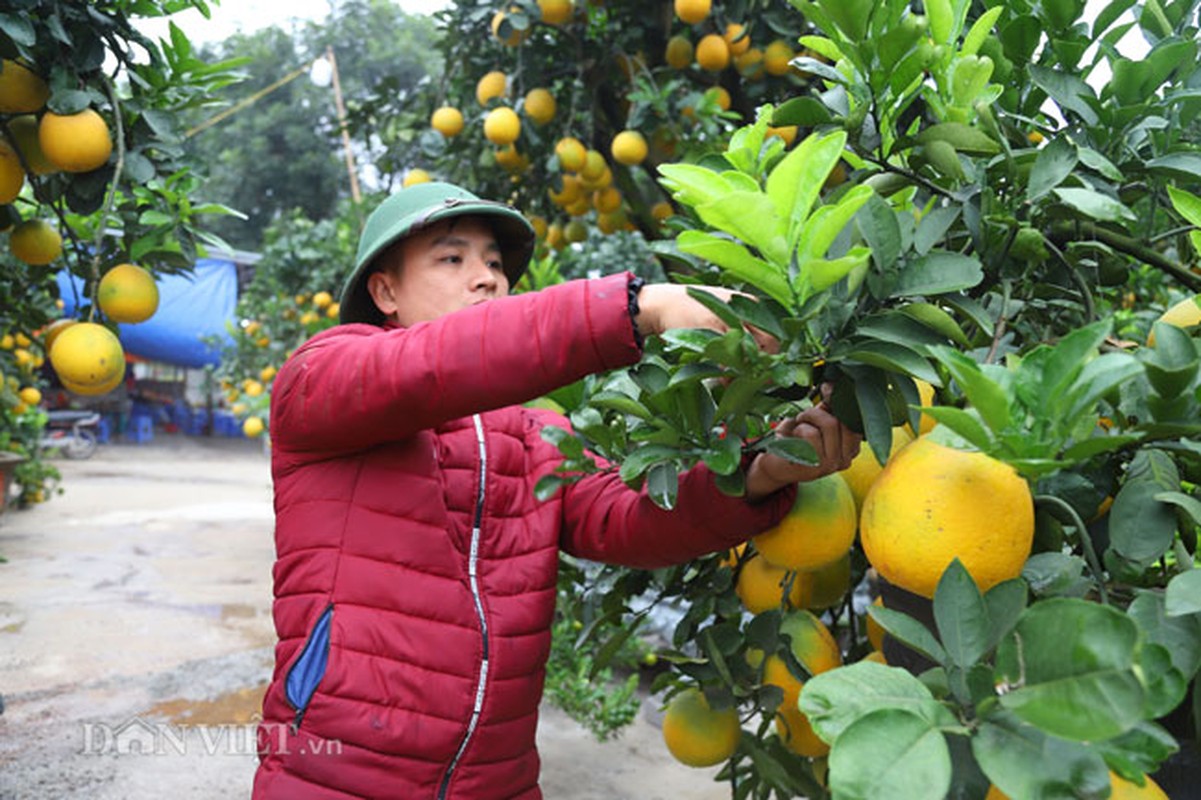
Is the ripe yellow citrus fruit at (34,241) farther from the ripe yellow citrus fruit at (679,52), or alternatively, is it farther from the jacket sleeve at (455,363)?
the ripe yellow citrus fruit at (679,52)

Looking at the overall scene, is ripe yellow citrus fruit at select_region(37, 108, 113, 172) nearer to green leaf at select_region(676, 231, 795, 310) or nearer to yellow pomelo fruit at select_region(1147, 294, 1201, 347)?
green leaf at select_region(676, 231, 795, 310)

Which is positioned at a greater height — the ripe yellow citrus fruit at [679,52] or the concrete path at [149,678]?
the ripe yellow citrus fruit at [679,52]

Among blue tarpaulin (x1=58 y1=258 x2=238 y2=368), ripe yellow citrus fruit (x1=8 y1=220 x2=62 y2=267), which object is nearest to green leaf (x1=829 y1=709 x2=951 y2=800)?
ripe yellow citrus fruit (x1=8 y1=220 x2=62 y2=267)

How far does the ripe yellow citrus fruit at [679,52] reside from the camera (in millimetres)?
2453

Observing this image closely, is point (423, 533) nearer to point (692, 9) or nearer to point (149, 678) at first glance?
point (692, 9)

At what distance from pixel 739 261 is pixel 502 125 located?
1.95 metres

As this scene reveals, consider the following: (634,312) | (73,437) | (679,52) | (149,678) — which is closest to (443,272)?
(634,312)

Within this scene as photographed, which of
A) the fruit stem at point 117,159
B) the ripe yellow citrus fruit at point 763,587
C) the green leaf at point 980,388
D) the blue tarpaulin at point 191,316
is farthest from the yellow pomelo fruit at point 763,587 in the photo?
the blue tarpaulin at point 191,316

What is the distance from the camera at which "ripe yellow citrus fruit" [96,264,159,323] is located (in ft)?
5.23

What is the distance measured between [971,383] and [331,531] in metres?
0.78

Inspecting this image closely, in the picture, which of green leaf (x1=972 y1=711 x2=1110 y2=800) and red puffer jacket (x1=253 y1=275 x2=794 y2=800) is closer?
green leaf (x1=972 y1=711 x2=1110 y2=800)

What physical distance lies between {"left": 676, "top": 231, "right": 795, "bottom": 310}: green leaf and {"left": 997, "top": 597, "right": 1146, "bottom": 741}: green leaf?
231 mm

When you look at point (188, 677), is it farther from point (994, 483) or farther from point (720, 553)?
point (994, 483)

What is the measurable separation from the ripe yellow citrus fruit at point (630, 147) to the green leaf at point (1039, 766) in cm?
209
